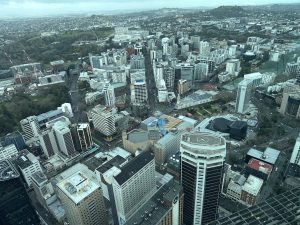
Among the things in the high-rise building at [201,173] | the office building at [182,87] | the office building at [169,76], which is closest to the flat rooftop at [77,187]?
the high-rise building at [201,173]

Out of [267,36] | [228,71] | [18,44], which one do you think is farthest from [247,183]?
[18,44]

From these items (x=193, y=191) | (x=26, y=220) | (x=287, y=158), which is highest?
(x=193, y=191)

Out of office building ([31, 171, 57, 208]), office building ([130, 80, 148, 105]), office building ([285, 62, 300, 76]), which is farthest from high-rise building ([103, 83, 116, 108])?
office building ([285, 62, 300, 76])

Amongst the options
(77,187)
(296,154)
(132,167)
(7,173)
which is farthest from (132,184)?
(296,154)

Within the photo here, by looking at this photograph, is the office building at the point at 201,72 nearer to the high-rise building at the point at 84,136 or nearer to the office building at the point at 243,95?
the office building at the point at 243,95

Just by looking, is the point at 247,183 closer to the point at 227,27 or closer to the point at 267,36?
the point at 267,36

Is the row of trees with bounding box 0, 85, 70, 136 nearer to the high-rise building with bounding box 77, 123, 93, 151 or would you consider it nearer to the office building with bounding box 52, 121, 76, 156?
the office building with bounding box 52, 121, 76, 156
